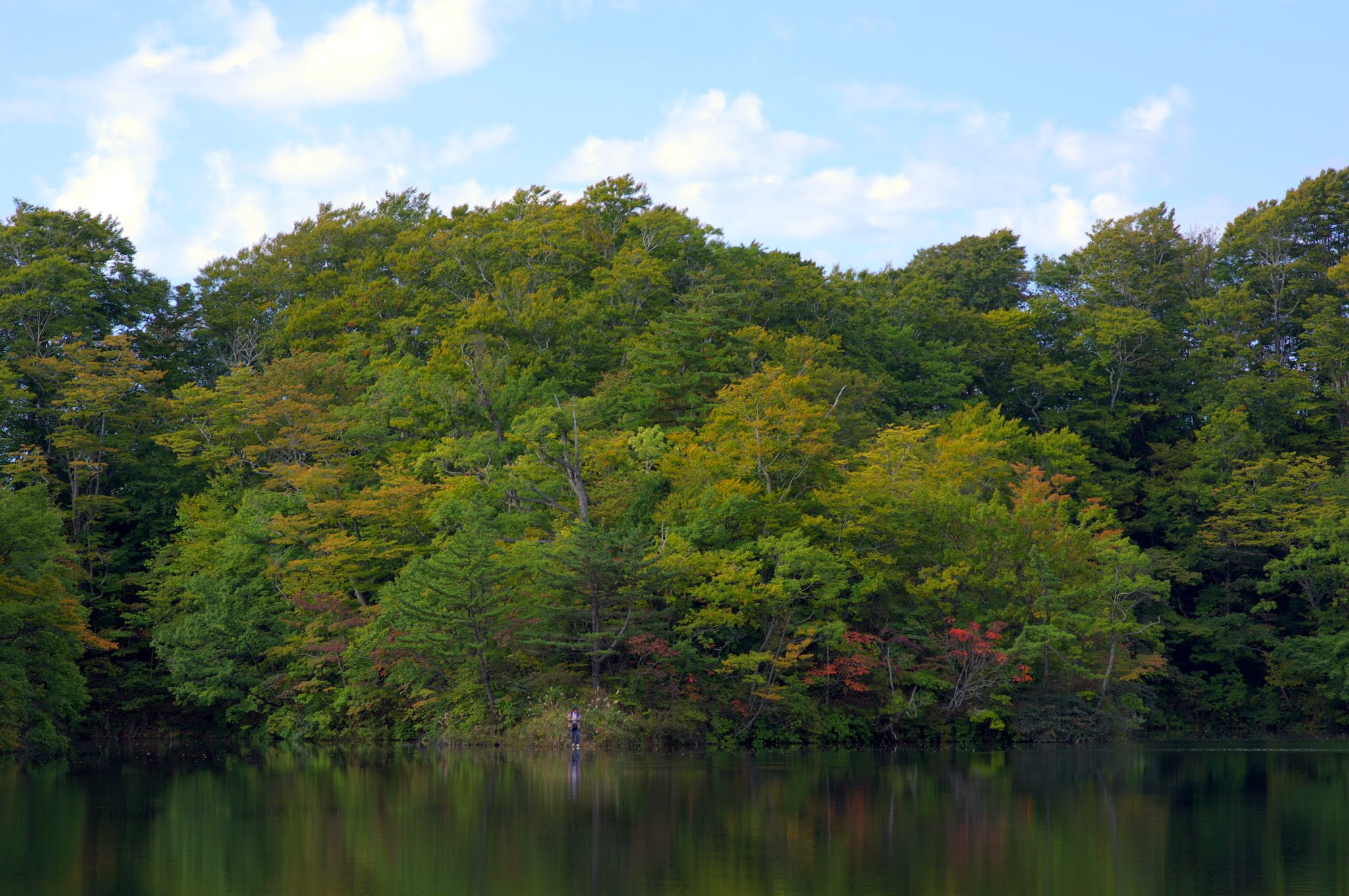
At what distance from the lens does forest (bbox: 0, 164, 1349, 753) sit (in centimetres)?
3369

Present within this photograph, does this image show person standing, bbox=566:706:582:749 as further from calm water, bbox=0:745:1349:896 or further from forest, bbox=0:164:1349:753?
calm water, bbox=0:745:1349:896

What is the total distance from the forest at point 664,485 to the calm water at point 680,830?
23.2 ft

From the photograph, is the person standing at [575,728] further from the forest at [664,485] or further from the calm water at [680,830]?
the calm water at [680,830]

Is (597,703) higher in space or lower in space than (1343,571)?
lower

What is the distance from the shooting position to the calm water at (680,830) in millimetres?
12234

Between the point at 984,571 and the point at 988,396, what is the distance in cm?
2303

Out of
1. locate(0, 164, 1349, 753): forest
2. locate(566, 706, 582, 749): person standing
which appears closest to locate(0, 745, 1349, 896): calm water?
locate(566, 706, 582, 749): person standing

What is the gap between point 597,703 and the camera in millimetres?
32312

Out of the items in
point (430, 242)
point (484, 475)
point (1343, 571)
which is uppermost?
point (430, 242)

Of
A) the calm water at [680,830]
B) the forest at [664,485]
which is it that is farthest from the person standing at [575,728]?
the calm water at [680,830]

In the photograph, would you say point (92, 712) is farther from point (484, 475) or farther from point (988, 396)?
point (988, 396)

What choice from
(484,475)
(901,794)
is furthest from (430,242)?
(901,794)

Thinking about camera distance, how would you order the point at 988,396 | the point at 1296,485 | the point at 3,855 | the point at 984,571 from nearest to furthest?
the point at 3,855
the point at 984,571
the point at 1296,485
the point at 988,396

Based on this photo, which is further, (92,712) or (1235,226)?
(1235,226)
